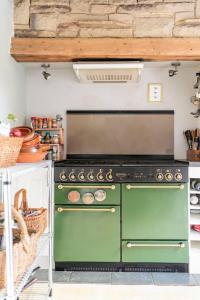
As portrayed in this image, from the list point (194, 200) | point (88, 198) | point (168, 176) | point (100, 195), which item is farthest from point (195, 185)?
point (88, 198)

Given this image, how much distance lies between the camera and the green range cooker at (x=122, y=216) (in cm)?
268

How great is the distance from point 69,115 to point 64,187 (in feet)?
2.98

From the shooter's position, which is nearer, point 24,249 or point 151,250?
point 24,249

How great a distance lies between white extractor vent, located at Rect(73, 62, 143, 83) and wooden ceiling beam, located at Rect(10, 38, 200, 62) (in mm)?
85

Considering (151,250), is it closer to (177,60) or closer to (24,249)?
(24,249)

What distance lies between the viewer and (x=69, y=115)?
3.30 m

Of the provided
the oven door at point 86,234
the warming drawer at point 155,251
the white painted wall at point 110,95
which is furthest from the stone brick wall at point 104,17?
the warming drawer at point 155,251

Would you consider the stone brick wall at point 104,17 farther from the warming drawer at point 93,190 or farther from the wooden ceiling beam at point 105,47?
the warming drawer at point 93,190

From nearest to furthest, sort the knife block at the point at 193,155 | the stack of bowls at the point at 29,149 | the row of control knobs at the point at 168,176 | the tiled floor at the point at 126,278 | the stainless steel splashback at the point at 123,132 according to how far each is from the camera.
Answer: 1. the stack of bowls at the point at 29,149
2. the tiled floor at the point at 126,278
3. the row of control knobs at the point at 168,176
4. the knife block at the point at 193,155
5. the stainless steel splashback at the point at 123,132

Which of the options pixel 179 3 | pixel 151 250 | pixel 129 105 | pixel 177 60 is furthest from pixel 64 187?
pixel 179 3

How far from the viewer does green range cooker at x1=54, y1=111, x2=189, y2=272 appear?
268 cm

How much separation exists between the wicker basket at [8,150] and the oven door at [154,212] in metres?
1.38

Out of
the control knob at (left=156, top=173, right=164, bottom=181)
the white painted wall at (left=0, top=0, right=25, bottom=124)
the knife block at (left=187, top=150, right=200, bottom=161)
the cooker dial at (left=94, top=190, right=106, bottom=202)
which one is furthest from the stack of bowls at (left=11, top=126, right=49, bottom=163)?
the knife block at (left=187, top=150, right=200, bottom=161)

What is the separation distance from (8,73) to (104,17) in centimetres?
98
